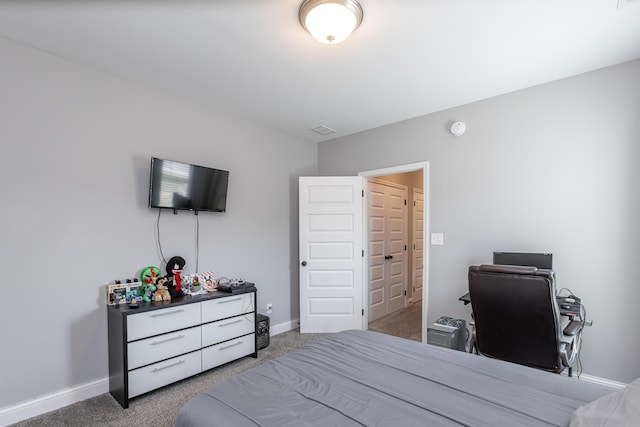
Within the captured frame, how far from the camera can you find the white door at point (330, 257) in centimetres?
410

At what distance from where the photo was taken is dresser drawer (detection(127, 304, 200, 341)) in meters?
2.41

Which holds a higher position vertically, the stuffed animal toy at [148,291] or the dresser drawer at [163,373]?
the stuffed animal toy at [148,291]

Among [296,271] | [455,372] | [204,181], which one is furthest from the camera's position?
[296,271]

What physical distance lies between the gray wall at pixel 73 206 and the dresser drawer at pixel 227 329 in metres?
0.64

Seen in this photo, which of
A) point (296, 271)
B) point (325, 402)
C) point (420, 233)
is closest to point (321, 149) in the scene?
point (296, 271)

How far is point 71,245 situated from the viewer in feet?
8.05

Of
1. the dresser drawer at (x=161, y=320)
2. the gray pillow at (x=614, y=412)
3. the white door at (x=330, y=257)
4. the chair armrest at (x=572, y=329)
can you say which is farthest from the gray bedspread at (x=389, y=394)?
the white door at (x=330, y=257)

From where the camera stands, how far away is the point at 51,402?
231cm

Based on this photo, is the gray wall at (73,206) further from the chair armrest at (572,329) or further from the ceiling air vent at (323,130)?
the chair armrest at (572,329)

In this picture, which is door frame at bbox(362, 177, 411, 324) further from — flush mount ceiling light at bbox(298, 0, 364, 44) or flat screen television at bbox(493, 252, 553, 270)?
flush mount ceiling light at bbox(298, 0, 364, 44)

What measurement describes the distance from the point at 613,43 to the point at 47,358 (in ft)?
15.8

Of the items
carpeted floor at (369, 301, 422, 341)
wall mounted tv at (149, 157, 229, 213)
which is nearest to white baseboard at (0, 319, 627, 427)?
wall mounted tv at (149, 157, 229, 213)

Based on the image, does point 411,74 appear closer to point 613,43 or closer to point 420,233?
point 613,43

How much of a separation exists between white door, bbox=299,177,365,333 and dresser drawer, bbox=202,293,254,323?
1.05 metres
